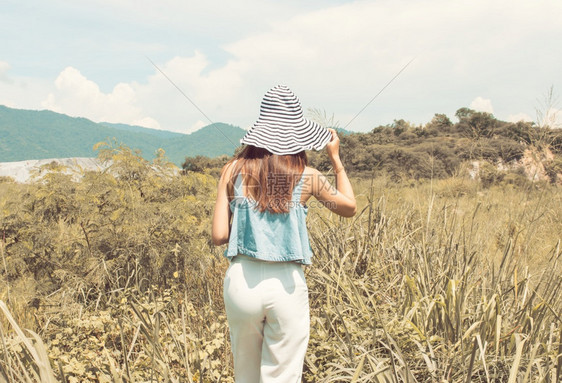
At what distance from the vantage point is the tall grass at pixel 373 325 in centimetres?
200

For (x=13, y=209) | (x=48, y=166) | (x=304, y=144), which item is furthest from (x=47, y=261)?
(x=304, y=144)

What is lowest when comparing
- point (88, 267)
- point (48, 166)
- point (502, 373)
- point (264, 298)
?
point (502, 373)

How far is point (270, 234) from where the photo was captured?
1804mm

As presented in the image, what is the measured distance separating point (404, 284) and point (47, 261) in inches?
124

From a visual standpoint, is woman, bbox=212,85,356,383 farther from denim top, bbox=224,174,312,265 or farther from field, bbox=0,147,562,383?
field, bbox=0,147,562,383

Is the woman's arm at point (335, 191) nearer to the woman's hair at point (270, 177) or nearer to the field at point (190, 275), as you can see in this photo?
→ the woman's hair at point (270, 177)

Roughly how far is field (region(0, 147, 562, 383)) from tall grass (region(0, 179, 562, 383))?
18 millimetres

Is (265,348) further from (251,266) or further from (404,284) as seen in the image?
(404,284)

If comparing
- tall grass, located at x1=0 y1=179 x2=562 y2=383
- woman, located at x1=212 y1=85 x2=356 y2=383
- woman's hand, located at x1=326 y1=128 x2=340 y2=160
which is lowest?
tall grass, located at x1=0 y1=179 x2=562 y2=383

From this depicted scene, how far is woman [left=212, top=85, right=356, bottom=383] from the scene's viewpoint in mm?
1756

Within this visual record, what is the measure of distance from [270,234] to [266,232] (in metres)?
0.02

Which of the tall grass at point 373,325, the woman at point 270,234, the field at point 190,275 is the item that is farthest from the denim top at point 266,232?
the field at point 190,275

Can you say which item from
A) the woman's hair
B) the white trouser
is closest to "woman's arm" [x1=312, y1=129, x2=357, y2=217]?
the woman's hair

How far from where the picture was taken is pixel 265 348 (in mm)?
1849
